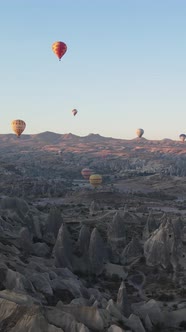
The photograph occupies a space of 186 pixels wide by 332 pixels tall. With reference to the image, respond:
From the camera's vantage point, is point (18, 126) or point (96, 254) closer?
point (96, 254)

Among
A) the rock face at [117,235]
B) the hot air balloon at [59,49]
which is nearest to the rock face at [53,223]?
the rock face at [117,235]

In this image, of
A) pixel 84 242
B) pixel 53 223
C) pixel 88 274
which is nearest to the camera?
pixel 88 274

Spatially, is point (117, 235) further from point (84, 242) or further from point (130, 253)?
point (84, 242)

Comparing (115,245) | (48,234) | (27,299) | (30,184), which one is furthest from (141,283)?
(30,184)

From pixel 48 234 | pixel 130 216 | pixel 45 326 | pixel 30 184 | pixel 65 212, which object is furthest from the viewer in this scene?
pixel 30 184

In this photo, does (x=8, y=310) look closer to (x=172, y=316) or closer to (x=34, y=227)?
(x=172, y=316)

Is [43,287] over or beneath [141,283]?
over

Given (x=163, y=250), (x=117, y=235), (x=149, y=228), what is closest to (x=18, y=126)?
(x=149, y=228)

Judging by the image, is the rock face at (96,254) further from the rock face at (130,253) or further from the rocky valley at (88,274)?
the rock face at (130,253)

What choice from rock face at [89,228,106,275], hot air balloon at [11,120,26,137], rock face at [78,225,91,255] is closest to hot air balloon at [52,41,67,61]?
hot air balloon at [11,120,26,137]
